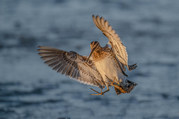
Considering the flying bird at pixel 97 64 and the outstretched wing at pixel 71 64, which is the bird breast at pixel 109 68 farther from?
the outstretched wing at pixel 71 64

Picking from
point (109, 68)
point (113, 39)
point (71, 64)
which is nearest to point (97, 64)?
point (109, 68)

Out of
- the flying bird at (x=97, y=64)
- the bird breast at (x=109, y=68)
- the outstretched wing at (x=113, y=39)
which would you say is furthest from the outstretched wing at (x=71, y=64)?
the outstretched wing at (x=113, y=39)

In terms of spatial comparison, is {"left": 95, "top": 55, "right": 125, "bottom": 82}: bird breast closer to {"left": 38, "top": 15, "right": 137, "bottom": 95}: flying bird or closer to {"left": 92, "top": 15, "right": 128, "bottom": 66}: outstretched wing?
{"left": 38, "top": 15, "right": 137, "bottom": 95}: flying bird

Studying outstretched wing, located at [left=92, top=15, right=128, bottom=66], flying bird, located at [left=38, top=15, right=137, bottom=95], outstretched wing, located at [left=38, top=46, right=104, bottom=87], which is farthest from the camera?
A: outstretched wing, located at [left=38, top=46, right=104, bottom=87]

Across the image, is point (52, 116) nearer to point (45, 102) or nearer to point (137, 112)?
point (45, 102)

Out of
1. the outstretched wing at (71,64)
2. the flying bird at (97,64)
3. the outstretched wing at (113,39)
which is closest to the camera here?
the outstretched wing at (113,39)

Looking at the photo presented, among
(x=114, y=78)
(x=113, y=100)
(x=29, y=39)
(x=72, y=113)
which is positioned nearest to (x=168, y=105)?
(x=113, y=100)

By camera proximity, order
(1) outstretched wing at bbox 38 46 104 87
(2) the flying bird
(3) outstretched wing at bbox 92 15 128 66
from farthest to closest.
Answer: (1) outstretched wing at bbox 38 46 104 87
(2) the flying bird
(3) outstretched wing at bbox 92 15 128 66

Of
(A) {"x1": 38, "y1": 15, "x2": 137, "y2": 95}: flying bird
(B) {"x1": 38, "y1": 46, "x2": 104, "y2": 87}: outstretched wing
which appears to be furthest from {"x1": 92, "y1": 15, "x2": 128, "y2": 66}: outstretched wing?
(B) {"x1": 38, "y1": 46, "x2": 104, "y2": 87}: outstretched wing
